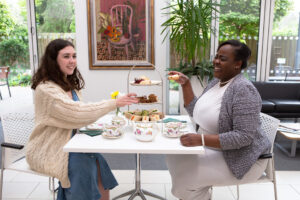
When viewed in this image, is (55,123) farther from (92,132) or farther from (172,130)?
(172,130)

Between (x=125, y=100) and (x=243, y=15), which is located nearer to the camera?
(x=125, y=100)

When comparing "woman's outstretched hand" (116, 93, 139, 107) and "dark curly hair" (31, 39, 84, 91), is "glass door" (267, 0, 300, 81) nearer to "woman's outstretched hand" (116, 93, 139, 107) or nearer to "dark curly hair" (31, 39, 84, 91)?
"woman's outstretched hand" (116, 93, 139, 107)

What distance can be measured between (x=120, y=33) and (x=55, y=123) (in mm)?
3116

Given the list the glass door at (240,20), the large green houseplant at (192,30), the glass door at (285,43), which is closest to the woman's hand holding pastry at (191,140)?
the large green houseplant at (192,30)

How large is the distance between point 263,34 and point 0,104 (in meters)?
5.55

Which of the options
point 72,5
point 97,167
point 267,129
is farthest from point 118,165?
point 72,5

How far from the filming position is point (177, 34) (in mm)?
3762

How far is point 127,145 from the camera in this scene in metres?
1.46

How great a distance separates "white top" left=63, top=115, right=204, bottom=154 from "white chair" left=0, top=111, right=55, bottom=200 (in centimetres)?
54

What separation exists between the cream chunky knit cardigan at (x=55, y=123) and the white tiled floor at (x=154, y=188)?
77 centimetres

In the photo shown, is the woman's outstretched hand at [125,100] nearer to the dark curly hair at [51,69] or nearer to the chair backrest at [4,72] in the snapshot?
the dark curly hair at [51,69]

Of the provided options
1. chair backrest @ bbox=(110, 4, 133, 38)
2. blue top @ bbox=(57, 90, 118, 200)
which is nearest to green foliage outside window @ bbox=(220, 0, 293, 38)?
chair backrest @ bbox=(110, 4, 133, 38)

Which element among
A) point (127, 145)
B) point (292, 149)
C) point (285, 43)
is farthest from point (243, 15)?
point (127, 145)

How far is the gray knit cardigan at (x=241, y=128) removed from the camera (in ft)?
4.86
